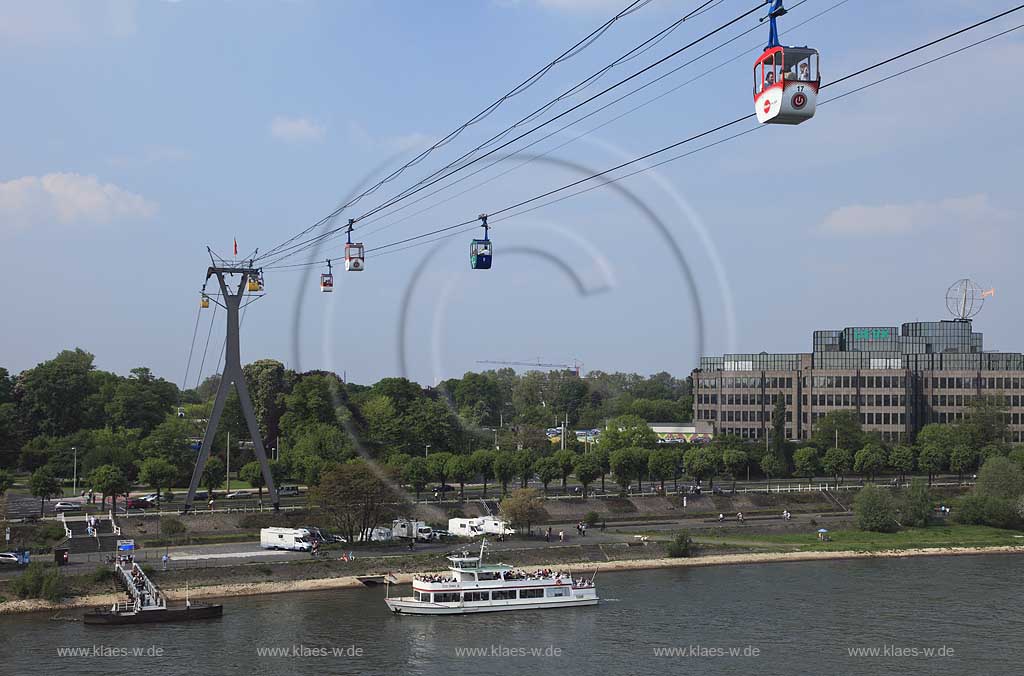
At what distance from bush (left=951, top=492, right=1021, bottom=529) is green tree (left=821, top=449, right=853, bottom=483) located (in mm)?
12203

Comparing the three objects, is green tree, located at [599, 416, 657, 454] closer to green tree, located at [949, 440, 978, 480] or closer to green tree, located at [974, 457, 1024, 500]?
green tree, located at [949, 440, 978, 480]

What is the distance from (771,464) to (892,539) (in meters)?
20.3

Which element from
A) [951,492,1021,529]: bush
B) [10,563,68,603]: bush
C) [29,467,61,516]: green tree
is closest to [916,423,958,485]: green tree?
[951,492,1021,529]: bush

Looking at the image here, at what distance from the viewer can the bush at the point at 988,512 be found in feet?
227

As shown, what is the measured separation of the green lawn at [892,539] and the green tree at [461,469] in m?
17.2


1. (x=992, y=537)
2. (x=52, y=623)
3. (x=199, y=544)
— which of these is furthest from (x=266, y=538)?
(x=992, y=537)

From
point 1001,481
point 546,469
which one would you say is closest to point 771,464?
point 1001,481

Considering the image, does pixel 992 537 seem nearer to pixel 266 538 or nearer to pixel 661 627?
pixel 661 627

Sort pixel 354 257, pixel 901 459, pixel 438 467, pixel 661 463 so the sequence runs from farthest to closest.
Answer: pixel 901 459
pixel 661 463
pixel 438 467
pixel 354 257

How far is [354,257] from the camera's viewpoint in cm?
3875

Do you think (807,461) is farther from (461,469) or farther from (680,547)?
(680,547)

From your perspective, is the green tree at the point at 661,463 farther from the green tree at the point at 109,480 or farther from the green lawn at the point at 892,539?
the green tree at the point at 109,480

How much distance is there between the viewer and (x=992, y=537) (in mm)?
66125

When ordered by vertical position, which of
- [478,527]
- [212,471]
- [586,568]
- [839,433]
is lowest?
[586,568]
